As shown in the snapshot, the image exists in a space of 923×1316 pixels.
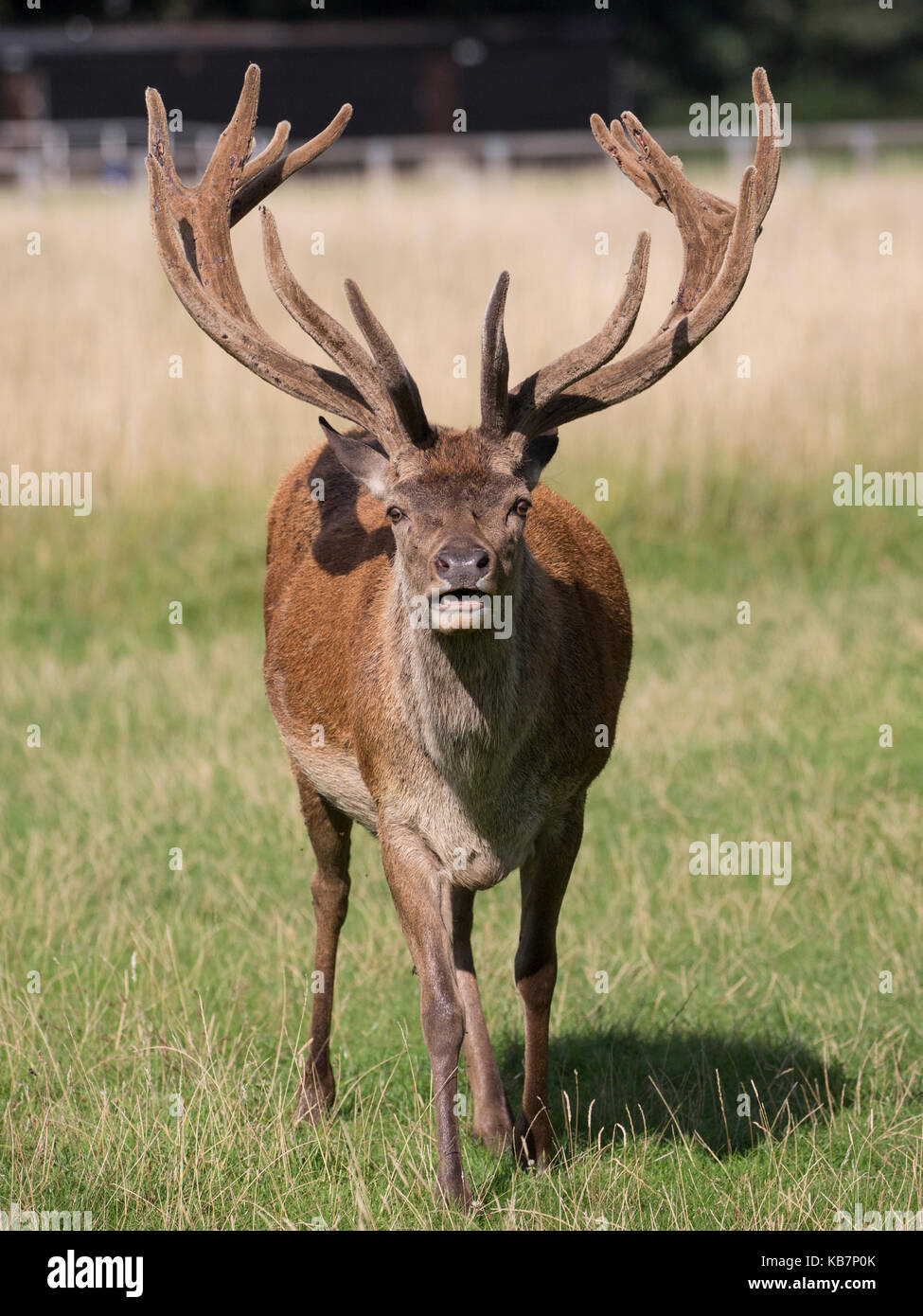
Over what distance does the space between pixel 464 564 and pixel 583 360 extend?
87cm

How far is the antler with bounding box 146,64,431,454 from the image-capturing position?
16.0 feet

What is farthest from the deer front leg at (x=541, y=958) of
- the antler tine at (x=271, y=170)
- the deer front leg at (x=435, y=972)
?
the antler tine at (x=271, y=170)

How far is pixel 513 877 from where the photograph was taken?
8.41 meters

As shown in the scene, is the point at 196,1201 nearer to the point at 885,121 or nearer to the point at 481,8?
the point at 481,8

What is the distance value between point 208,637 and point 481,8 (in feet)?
148

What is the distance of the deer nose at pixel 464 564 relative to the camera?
4414 mm

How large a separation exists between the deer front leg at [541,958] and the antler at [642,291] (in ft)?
3.89

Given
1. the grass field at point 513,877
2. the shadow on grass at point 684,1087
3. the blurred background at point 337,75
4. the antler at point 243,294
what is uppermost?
the blurred background at point 337,75

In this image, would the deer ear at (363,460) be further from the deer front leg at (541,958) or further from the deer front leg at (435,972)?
the deer front leg at (541,958)

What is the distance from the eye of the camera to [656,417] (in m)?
13.6

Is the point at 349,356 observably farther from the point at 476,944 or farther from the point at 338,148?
the point at 338,148

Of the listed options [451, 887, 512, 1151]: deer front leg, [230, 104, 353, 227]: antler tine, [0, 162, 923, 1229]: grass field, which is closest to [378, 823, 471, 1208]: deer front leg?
[0, 162, 923, 1229]: grass field

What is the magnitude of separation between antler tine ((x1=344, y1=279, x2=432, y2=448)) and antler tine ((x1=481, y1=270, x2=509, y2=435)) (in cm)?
17
